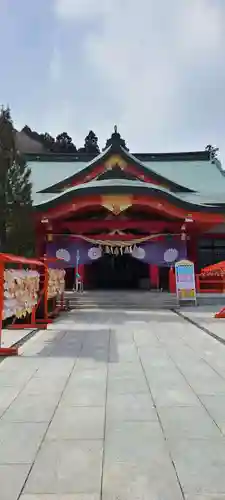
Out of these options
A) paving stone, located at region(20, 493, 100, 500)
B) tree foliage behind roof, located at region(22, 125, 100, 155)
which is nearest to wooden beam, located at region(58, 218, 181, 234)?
paving stone, located at region(20, 493, 100, 500)

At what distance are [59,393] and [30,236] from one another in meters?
10.3

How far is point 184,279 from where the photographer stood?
1479 centimetres

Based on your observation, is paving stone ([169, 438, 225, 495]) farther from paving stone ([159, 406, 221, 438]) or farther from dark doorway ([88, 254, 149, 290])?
dark doorway ([88, 254, 149, 290])

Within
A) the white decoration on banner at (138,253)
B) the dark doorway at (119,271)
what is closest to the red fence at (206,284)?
the white decoration on banner at (138,253)

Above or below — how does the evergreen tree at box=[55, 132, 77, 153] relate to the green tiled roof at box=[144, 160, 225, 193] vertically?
above

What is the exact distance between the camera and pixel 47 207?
16516 millimetres

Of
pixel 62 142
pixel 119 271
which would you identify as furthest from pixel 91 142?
pixel 119 271

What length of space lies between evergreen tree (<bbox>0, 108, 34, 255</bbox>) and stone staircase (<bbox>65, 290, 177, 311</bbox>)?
2595 millimetres

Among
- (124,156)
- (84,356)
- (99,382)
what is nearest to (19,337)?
(84,356)

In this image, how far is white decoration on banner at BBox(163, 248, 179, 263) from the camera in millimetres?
17516

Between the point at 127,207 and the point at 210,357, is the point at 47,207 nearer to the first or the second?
the point at 127,207

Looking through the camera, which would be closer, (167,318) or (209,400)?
(209,400)

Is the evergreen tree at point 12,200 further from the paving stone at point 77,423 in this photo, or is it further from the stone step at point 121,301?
the paving stone at point 77,423

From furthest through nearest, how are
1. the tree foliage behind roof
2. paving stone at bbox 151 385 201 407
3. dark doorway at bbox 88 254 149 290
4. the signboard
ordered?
the tree foliage behind roof < dark doorway at bbox 88 254 149 290 < the signboard < paving stone at bbox 151 385 201 407
